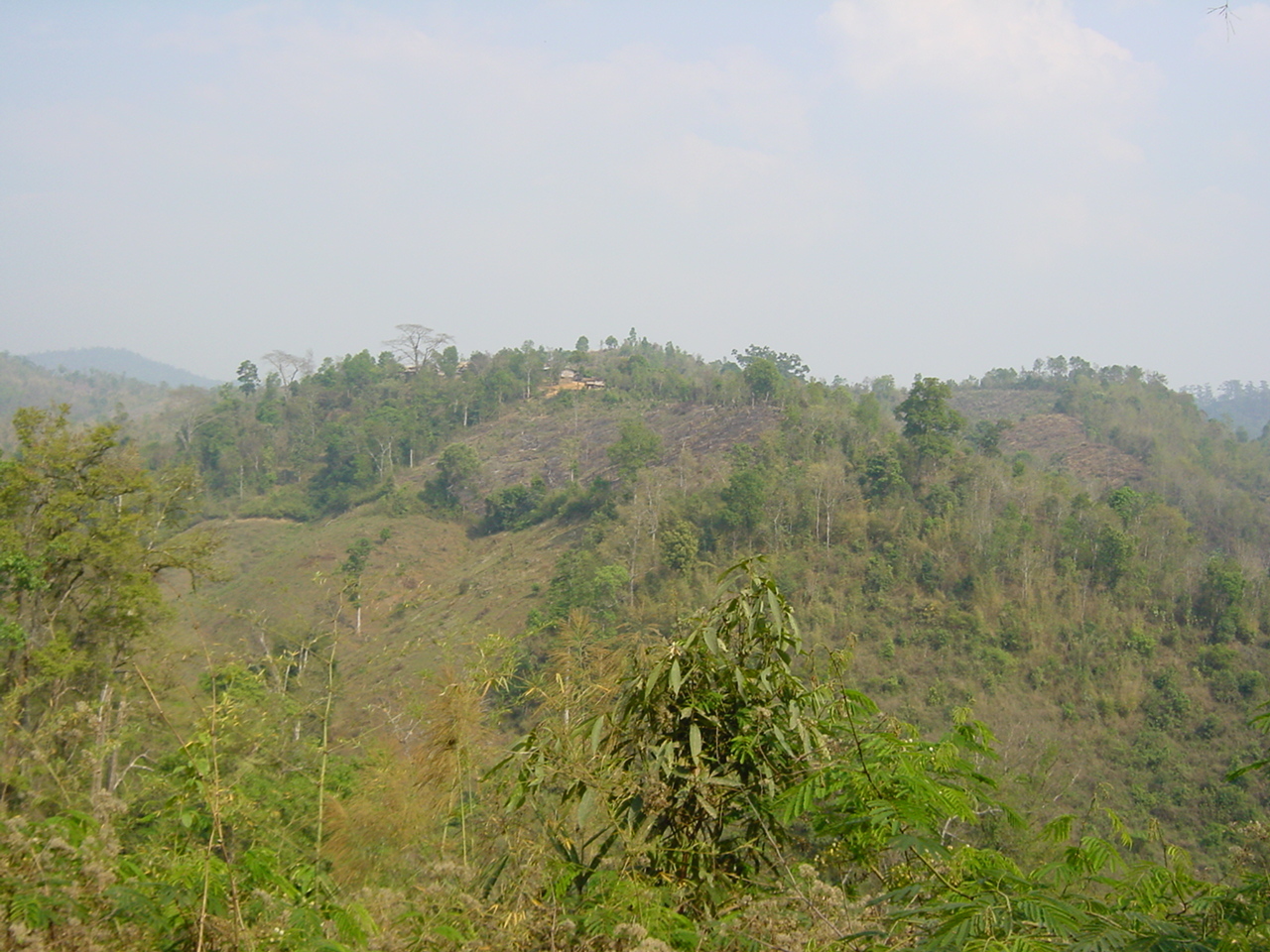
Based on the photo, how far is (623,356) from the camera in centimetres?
5112

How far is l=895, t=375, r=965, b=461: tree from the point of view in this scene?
79.3 ft

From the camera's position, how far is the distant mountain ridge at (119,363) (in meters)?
167

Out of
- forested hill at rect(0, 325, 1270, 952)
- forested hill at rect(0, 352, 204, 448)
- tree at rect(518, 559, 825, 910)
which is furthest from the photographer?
forested hill at rect(0, 352, 204, 448)

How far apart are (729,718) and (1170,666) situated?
21688 mm

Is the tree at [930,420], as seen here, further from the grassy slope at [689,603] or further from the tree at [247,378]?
the tree at [247,378]

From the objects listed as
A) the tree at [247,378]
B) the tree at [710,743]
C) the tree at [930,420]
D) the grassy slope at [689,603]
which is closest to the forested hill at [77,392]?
the tree at [247,378]

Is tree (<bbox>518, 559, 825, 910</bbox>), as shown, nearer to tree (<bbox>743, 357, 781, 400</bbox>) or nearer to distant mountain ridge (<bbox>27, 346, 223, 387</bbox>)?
tree (<bbox>743, 357, 781, 400</bbox>)

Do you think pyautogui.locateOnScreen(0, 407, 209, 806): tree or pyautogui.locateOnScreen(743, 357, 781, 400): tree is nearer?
pyautogui.locateOnScreen(0, 407, 209, 806): tree

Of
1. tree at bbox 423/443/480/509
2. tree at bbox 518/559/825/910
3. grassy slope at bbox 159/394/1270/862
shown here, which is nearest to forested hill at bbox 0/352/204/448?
tree at bbox 423/443/480/509

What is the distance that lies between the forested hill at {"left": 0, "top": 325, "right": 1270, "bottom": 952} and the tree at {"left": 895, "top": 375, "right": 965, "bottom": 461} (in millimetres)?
120

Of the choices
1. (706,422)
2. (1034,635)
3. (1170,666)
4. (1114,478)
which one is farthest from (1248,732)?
(706,422)

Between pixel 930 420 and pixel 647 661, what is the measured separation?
79.6 ft

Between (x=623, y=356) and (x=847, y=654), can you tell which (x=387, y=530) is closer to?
(x=623, y=356)

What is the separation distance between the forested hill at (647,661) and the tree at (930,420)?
12 cm
